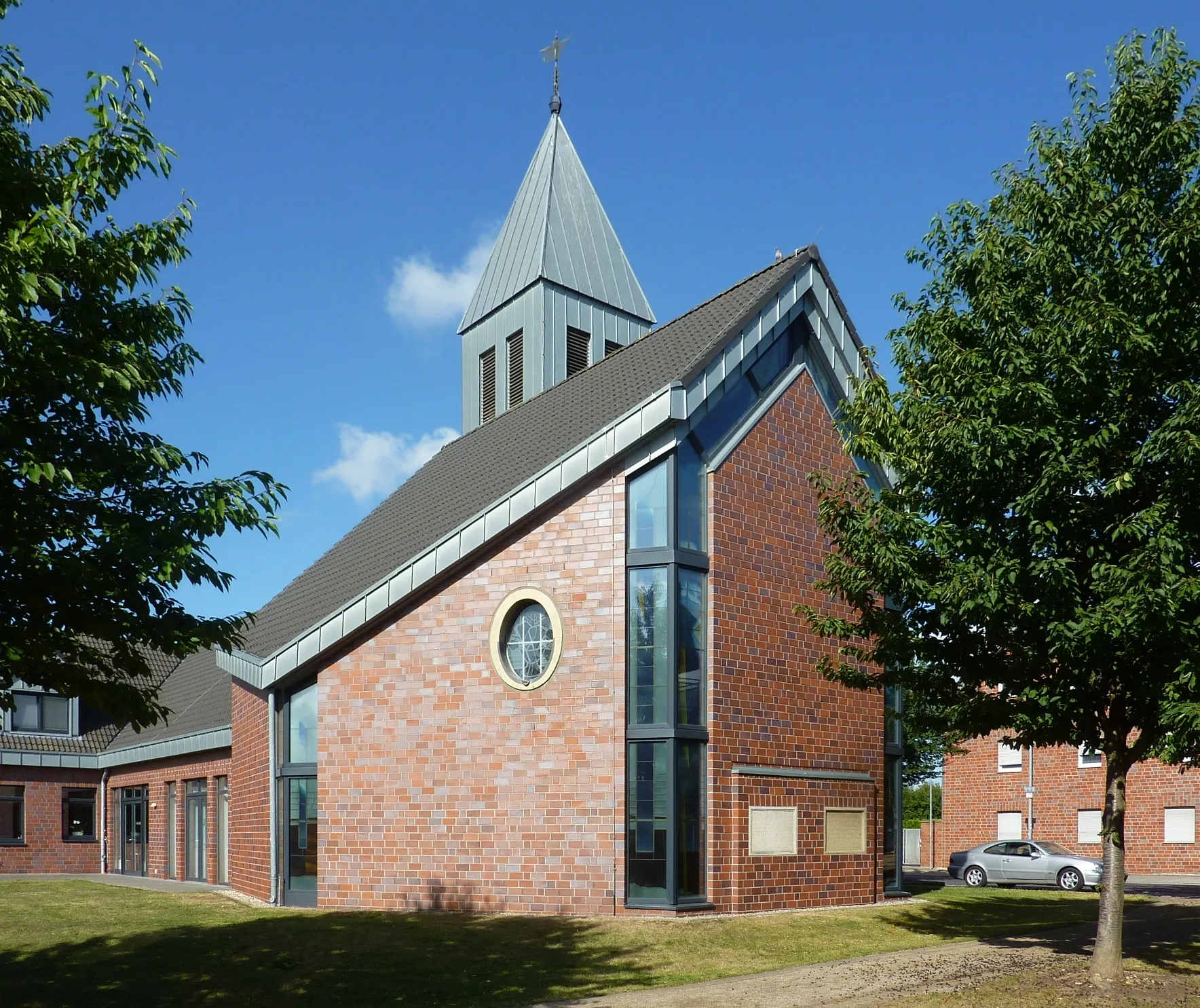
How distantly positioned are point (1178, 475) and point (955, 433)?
7.33ft

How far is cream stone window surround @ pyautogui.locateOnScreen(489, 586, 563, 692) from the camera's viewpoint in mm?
19438

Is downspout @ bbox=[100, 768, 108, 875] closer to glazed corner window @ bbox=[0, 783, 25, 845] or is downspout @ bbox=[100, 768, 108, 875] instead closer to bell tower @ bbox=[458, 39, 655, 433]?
glazed corner window @ bbox=[0, 783, 25, 845]

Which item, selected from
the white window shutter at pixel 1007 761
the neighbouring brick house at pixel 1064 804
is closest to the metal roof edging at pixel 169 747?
the neighbouring brick house at pixel 1064 804

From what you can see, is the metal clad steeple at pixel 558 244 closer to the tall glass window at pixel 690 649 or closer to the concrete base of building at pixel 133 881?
the tall glass window at pixel 690 649

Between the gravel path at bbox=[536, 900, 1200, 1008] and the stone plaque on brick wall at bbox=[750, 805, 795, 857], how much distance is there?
3.69 meters

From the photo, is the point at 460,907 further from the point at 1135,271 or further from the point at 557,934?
the point at 1135,271

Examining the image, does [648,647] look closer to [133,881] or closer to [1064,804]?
[133,881]

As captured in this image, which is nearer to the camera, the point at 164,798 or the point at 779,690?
the point at 779,690

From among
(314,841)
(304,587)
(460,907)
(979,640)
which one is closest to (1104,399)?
(979,640)

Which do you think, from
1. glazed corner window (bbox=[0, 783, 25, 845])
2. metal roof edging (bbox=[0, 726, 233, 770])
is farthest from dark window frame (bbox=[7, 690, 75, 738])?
glazed corner window (bbox=[0, 783, 25, 845])

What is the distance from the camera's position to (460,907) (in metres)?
19.4

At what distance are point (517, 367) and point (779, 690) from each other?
15398mm

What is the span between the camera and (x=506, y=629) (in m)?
20.0


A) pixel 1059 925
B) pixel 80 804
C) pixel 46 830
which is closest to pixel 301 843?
pixel 1059 925
